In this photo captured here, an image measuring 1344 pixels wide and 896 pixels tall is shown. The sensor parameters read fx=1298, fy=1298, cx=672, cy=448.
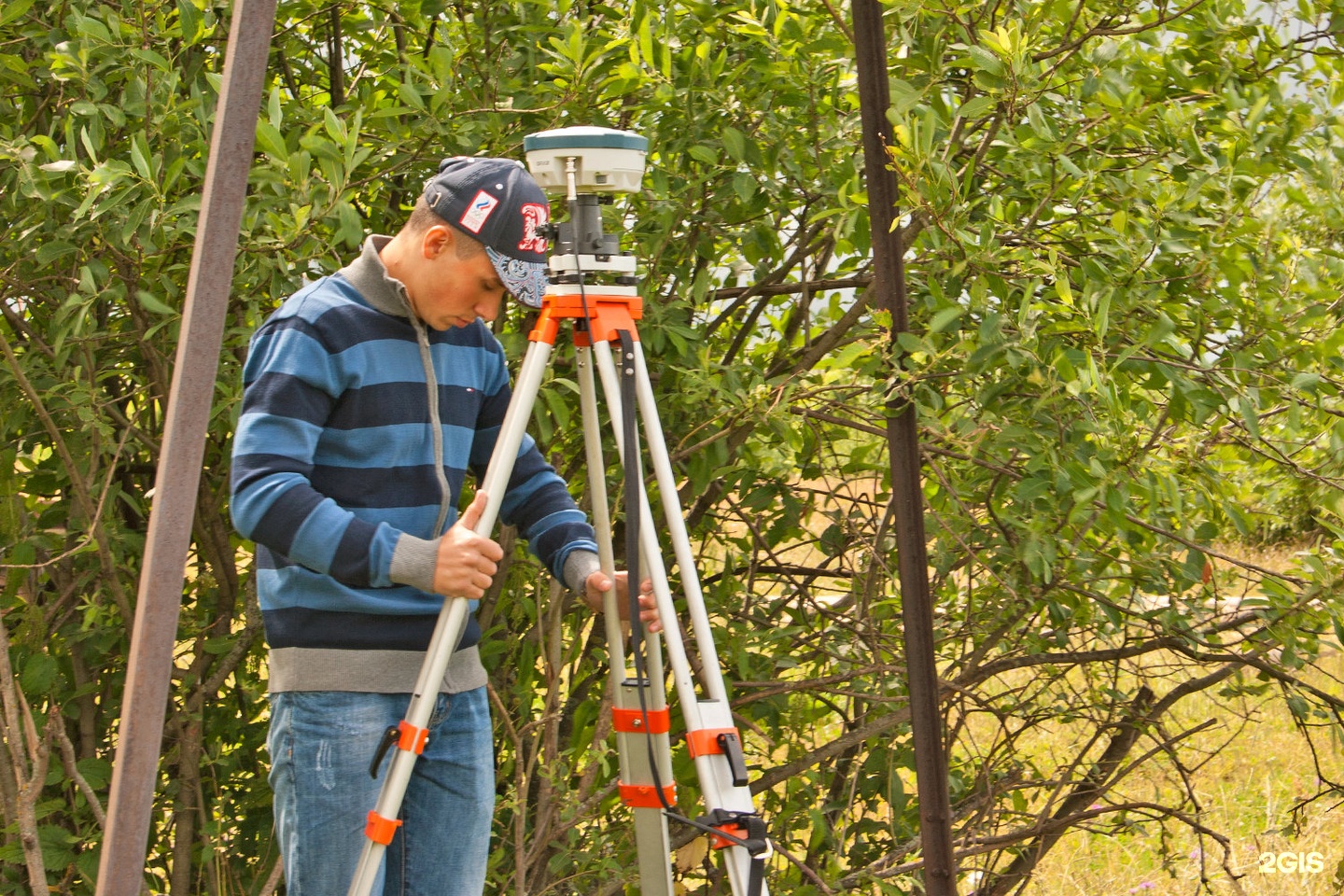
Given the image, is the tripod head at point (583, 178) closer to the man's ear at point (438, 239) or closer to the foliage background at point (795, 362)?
the man's ear at point (438, 239)

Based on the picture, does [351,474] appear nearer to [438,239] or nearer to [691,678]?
[438,239]

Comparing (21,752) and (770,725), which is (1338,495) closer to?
(770,725)

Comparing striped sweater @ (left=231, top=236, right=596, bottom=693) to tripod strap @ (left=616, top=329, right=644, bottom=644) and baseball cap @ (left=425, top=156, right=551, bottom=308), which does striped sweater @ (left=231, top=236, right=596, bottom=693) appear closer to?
baseball cap @ (left=425, top=156, right=551, bottom=308)

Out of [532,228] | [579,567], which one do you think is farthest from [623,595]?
[532,228]

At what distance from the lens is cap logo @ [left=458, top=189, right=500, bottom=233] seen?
6.51ft

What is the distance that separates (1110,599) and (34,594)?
2.34 metres

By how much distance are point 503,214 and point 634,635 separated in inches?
26.5

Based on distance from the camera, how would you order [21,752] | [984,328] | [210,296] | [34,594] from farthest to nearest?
[34,594], [21,752], [984,328], [210,296]

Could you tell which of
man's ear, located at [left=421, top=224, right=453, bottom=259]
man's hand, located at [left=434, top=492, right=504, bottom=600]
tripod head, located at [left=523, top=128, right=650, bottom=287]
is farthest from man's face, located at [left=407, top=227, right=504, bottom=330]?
man's hand, located at [left=434, top=492, right=504, bottom=600]

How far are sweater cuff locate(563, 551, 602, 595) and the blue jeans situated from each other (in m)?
0.28

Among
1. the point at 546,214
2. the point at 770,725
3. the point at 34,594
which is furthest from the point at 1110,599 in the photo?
the point at 34,594

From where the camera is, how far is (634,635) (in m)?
1.95

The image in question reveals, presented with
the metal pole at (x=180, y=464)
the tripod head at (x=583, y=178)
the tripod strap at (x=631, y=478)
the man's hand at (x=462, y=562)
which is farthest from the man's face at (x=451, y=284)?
the metal pole at (x=180, y=464)

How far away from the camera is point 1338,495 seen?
Result: 2551 millimetres
